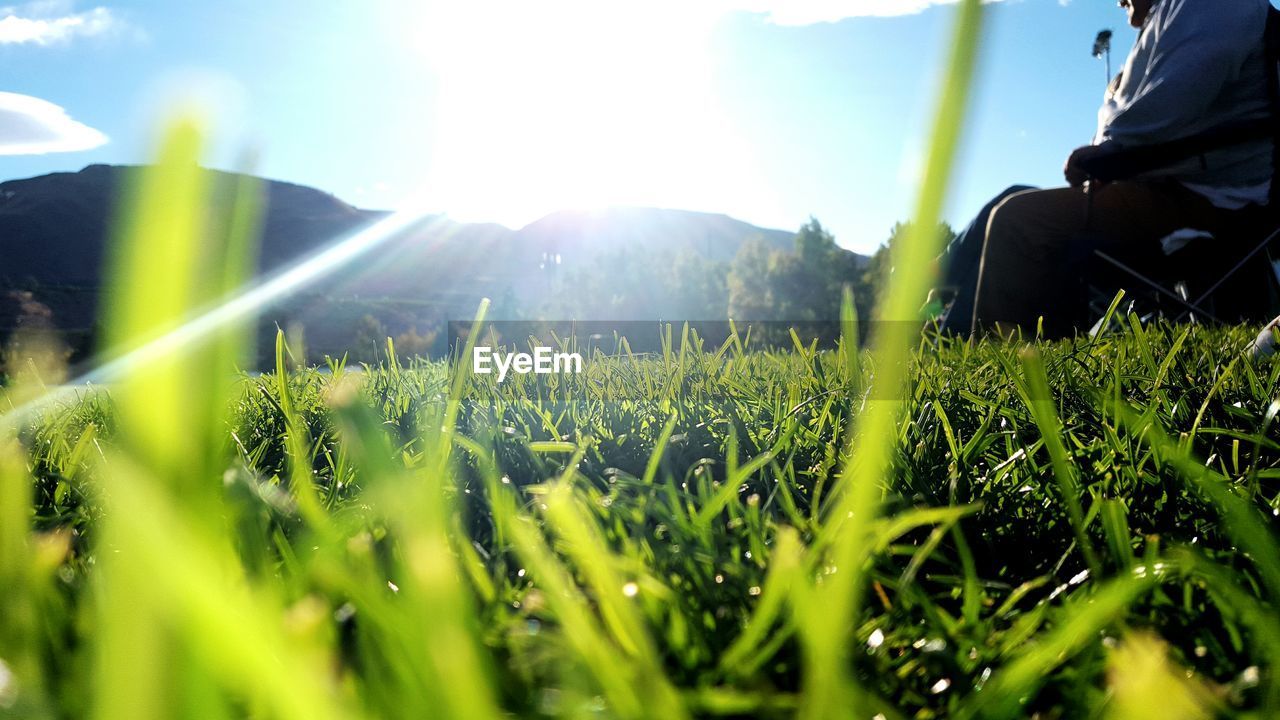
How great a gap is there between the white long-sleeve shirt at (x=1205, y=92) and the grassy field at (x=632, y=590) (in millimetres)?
3573

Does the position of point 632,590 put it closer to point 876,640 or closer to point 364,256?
point 876,640

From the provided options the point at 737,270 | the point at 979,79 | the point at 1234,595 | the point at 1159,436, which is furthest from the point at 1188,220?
the point at 737,270

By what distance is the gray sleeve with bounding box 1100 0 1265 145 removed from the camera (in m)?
3.77

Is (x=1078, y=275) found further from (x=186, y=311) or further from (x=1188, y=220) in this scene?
(x=186, y=311)

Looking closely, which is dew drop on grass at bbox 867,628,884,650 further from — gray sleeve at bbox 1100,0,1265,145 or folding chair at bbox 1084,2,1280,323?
gray sleeve at bbox 1100,0,1265,145

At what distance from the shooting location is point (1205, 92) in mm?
3869

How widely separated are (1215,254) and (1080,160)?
3.47 feet

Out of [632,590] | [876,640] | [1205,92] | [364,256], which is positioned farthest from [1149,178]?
[364,256]

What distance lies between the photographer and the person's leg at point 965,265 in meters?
5.68

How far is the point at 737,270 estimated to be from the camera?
53.2 meters

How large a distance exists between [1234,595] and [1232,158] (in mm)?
4560

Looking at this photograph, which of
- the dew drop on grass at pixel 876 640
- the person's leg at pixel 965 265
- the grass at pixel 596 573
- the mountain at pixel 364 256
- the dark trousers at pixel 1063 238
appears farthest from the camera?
the mountain at pixel 364 256

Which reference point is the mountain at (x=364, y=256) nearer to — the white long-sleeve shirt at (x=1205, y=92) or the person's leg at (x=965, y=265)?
the person's leg at (x=965, y=265)

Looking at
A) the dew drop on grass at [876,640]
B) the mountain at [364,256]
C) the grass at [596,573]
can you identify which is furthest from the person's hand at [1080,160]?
the mountain at [364,256]
